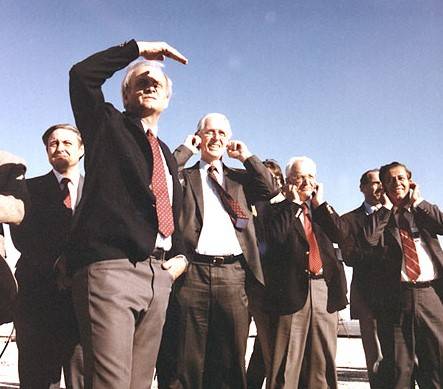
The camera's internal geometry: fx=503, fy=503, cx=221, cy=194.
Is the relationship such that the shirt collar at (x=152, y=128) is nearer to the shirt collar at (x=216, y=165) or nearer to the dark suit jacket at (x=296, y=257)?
the shirt collar at (x=216, y=165)

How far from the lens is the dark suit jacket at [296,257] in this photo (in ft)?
14.1

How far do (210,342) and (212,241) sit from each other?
2.24ft

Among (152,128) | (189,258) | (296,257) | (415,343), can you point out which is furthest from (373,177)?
(152,128)

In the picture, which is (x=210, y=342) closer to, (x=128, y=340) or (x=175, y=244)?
(x=175, y=244)

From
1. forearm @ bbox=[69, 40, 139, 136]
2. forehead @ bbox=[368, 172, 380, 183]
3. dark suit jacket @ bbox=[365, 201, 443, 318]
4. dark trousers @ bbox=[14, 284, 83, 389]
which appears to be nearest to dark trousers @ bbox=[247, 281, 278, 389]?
dark suit jacket @ bbox=[365, 201, 443, 318]

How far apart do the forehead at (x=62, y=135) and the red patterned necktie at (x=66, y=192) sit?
0.33m

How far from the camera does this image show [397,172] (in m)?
4.89

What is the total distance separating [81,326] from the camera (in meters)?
2.17

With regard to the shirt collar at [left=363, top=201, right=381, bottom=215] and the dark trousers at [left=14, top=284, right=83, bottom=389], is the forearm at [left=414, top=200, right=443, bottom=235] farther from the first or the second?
the dark trousers at [left=14, top=284, right=83, bottom=389]

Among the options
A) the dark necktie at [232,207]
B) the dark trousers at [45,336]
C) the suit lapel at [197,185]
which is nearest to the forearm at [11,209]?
the dark trousers at [45,336]

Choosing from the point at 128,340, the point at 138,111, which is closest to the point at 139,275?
the point at 128,340

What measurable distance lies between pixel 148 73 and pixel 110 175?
0.62 metres

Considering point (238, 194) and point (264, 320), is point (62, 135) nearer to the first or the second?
point (238, 194)

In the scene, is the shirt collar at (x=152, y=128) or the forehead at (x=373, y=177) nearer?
the shirt collar at (x=152, y=128)
